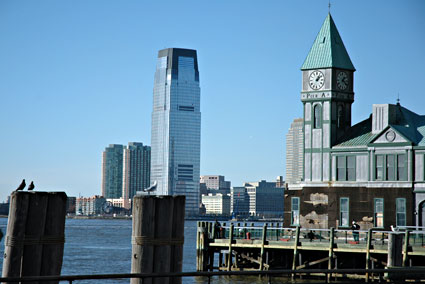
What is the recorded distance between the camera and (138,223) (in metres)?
14.0

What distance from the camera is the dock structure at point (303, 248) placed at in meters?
45.9

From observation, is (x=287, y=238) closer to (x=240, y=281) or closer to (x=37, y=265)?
(x=240, y=281)

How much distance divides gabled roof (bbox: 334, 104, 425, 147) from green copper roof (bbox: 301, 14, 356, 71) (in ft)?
15.9

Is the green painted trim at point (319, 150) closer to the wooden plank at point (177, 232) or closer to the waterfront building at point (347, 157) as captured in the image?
the waterfront building at point (347, 157)

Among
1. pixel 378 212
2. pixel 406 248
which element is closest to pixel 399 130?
pixel 378 212

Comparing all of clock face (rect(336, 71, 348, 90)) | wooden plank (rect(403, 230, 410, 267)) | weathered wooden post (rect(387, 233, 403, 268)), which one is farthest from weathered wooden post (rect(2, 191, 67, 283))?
clock face (rect(336, 71, 348, 90))

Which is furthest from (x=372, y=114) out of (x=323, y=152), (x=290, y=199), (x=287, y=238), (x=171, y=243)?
(x=171, y=243)

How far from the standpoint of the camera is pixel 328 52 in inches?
2403

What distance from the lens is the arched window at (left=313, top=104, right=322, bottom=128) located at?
6012cm

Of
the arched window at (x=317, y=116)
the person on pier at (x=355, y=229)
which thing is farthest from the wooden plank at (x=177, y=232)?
the arched window at (x=317, y=116)

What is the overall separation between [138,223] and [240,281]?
4163 centimetres

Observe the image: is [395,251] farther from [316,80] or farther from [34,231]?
[316,80]

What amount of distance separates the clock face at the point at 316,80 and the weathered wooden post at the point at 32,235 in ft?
158

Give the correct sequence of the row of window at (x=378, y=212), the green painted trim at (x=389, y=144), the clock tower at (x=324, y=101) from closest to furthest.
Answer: the row of window at (x=378, y=212)
the green painted trim at (x=389, y=144)
the clock tower at (x=324, y=101)
